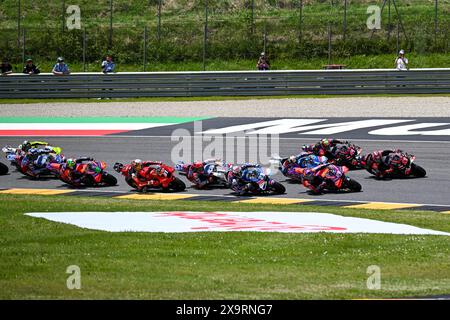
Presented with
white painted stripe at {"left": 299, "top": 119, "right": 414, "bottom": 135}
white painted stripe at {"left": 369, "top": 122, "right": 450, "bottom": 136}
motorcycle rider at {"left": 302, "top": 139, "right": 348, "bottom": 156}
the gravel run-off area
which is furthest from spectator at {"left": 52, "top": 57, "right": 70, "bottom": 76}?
motorcycle rider at {"left": 302, "top": 139, "right": 348, "bottom": 156}

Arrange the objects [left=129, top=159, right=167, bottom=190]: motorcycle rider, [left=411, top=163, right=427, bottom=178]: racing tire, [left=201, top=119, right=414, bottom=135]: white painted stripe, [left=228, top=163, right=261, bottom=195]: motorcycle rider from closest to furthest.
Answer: [left=228, top=163, right=261, bottom=195]: motorcycle rider
[left=129, top=159, right=167, bottom=190]: motorcycle rider
[left=411, top=163, right=427, bottom=178]: racing tire
[left=201, top=119, right=414, bottom=135]: white painted stripe

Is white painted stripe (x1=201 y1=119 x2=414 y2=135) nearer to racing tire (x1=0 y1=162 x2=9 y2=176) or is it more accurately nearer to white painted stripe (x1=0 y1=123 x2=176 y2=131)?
white painted stripe (x1=0 y1=123 x2=176 y2=131)

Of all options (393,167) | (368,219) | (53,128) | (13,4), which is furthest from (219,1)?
(368,219)

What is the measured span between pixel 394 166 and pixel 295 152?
4650 millimetres

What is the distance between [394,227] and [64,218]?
506 cm

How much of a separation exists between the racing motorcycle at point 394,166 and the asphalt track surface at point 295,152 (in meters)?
0.22

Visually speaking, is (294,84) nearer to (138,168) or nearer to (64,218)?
(138,168)

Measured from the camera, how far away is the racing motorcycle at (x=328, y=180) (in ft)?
67.1

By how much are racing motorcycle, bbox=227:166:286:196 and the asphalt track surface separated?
30cm

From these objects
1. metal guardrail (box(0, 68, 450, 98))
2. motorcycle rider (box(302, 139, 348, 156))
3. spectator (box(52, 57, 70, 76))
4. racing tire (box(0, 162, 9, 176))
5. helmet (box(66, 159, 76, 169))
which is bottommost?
racing tire (box(0, 162, 9, 176))

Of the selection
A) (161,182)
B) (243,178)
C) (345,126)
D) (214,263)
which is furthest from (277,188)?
(345,126)

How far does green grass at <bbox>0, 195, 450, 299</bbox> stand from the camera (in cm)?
1064

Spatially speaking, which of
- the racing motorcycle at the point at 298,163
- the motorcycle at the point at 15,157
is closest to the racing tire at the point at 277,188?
the racing motorcycle at the point at 298,163

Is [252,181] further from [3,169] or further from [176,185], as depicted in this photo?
[3,169]
